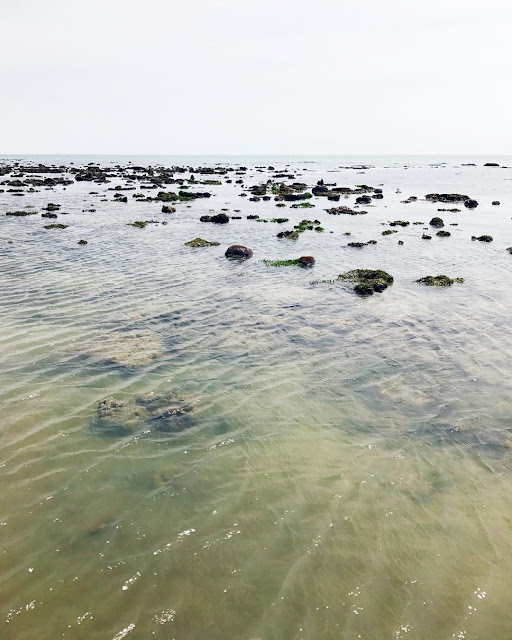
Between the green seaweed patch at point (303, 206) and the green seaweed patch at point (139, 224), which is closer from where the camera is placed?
the green seaweed patch at point (139, 224)

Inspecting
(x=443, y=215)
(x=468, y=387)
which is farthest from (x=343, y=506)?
(x=443, y=215)

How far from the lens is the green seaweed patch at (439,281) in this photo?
2121 centimetres

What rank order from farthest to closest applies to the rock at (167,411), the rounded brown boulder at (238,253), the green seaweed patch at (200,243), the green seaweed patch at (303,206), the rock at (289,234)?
the green seaweed patch at (303,206) → the rock at (289,234) → the green seaweed patch at (200,243) → the rounded brown boulder at (238,253) → the rock at (167,411)

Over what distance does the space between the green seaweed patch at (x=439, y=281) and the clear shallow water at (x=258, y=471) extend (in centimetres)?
309

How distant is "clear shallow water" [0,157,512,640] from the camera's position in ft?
17.9

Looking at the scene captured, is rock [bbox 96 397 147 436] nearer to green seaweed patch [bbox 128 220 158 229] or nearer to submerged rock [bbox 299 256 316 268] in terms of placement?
submerged rock [bbox 299 256 316 268]

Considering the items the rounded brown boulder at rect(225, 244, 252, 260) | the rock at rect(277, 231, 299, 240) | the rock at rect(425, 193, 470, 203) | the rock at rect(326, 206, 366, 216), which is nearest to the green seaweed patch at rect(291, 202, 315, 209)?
the rock at rect(326, 206, 366, 216)

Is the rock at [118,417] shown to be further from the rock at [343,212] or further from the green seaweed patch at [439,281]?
the rock at [343,212]

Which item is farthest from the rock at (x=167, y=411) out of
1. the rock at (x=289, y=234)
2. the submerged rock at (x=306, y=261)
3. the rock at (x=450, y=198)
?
the rock at (x=450, y=198)

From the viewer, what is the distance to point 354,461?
8266 millimetres

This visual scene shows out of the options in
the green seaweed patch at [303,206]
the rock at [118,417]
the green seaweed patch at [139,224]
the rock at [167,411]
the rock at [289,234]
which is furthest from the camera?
the green seaweed patch at [303,206]

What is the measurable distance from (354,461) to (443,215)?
47562 mm

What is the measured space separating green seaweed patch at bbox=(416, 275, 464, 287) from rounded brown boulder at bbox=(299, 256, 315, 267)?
6748mm

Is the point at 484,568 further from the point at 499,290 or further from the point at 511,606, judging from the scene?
the point at 499,290
